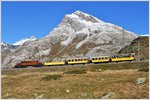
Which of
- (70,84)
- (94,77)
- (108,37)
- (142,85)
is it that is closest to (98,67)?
(94,77)

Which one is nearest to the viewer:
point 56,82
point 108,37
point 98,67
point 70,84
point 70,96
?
point 70,96

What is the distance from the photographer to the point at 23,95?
1039 inches

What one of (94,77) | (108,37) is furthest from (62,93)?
(108,37)

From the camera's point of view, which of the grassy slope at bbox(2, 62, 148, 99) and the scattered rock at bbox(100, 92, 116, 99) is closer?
the scattered rock at bbox(100, 92, 116, 99)

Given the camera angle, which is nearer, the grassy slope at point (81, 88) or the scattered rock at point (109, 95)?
the scattered rock at point (109, 95)

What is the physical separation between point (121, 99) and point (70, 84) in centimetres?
964

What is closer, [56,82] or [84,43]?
[56,82]

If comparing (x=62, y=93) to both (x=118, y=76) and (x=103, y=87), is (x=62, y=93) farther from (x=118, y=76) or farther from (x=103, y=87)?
(x=118, y=76)

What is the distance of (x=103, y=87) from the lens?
88.8 feet

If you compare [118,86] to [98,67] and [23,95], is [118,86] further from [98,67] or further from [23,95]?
[98,67]

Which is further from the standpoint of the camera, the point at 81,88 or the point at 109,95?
the point at 81,88

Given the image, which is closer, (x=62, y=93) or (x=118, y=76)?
(x=62, y=93)

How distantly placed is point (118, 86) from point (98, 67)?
65.2 ft

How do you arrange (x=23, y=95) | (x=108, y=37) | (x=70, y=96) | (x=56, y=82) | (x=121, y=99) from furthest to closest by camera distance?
1. (x=108, y=37)
2. (x=56, y=82)
3. (x=23, y=95)
4. (x=70, y=96)
5. (x=121, y=99)
